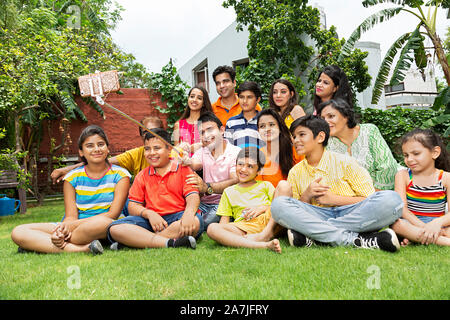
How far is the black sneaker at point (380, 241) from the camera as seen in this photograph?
2674 mm

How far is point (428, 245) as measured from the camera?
9.39 feet

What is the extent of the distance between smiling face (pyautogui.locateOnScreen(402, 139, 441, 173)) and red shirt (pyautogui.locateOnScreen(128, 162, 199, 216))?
1944mm

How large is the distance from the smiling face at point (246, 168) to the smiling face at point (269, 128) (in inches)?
22.3

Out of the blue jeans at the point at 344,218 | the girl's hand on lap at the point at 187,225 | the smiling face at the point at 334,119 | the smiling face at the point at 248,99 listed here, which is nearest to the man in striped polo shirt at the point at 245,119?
the smiling face at the point at 248,99

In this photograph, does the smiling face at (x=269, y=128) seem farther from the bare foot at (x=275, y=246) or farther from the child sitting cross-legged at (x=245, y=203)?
the bare foot at (x=275, y=246)

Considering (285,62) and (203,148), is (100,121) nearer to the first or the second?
(285,62)

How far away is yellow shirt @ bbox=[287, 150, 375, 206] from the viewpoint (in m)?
3.12

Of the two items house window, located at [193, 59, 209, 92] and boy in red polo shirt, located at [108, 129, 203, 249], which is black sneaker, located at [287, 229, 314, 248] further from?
house window, located at [193, 59, 209, 92]

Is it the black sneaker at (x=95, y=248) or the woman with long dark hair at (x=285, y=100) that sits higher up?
the woman with long dark hair at (x=285, y=100)

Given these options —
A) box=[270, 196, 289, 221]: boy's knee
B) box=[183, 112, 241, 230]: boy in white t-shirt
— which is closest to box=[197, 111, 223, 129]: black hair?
box=[183, 112, 241, 230]: boy in white t-shirt

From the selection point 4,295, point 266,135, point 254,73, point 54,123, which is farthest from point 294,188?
point 54,123

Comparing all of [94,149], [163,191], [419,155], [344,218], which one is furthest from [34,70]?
[419,155]

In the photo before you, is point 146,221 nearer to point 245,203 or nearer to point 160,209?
point 160,209
